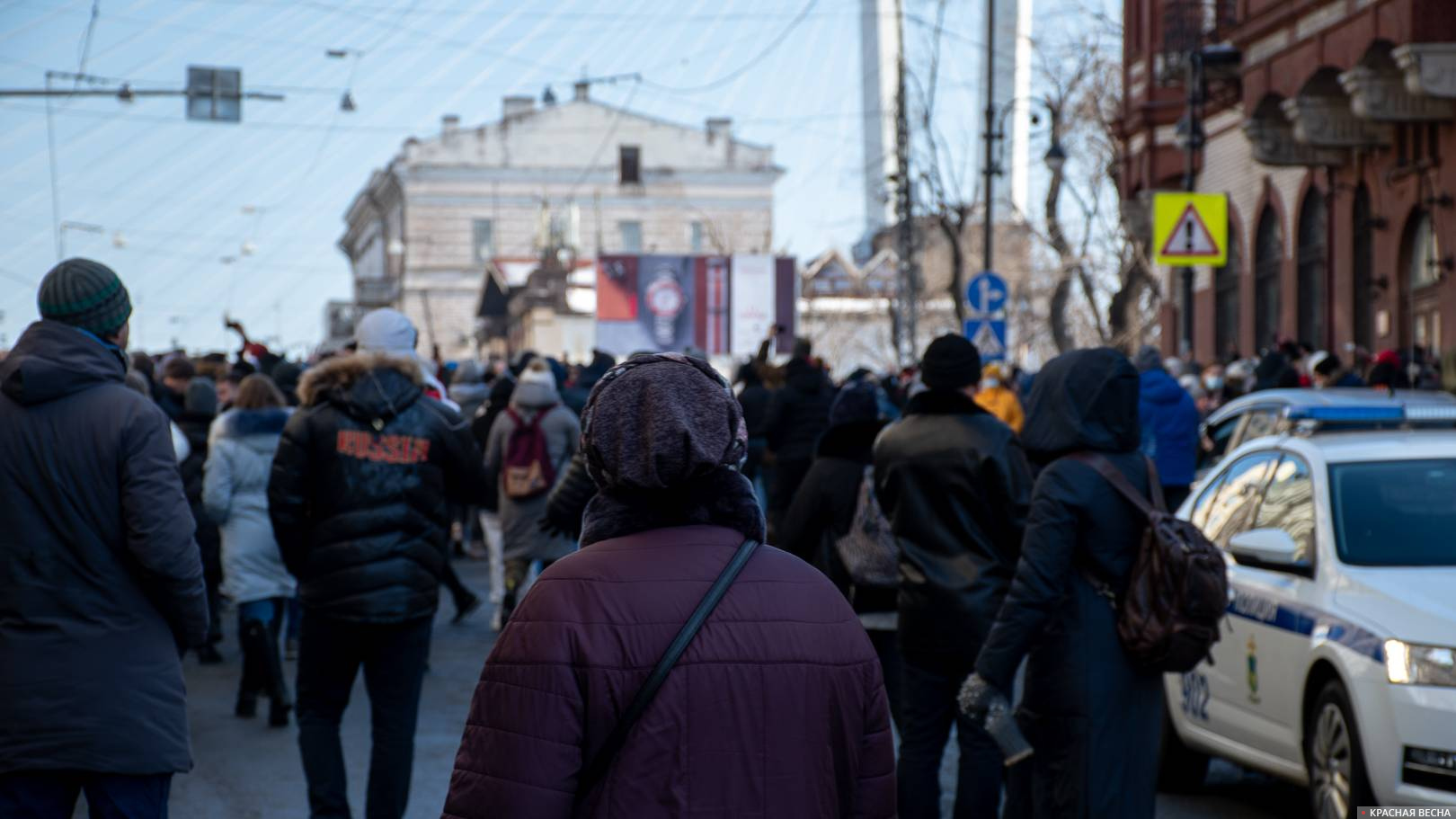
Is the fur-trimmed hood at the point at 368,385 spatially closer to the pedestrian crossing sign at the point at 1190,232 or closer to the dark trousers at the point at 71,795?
the dark trousers at the point at 71,795

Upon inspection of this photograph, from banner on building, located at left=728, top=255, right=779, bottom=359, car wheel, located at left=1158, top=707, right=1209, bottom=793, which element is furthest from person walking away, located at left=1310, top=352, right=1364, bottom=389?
banner on building, located at left=728, top=255, right=779, bottom=359

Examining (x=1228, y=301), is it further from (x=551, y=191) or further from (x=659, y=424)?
(x=551, y=191)

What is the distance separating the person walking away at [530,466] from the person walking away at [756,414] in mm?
2408

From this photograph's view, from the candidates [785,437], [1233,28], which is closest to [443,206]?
[1233,28]

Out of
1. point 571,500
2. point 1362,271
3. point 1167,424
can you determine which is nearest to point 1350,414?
point 1167,424

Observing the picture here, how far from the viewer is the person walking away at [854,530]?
23.6 feet

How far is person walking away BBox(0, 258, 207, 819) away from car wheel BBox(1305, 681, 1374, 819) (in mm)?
3860

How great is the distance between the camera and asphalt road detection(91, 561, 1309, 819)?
7.90m

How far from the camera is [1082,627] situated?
17.6 feet

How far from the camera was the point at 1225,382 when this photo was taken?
19.9 m

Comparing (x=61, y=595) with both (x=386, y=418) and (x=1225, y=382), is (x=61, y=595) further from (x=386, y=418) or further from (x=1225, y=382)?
(x=1225, y=382)

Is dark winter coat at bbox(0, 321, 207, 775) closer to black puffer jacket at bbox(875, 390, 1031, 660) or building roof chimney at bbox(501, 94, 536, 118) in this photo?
black puffer jacket at bbox(875, 390, 1031, 660)

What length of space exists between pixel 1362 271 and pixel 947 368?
19042 millimetres

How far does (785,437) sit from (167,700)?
9975mm
